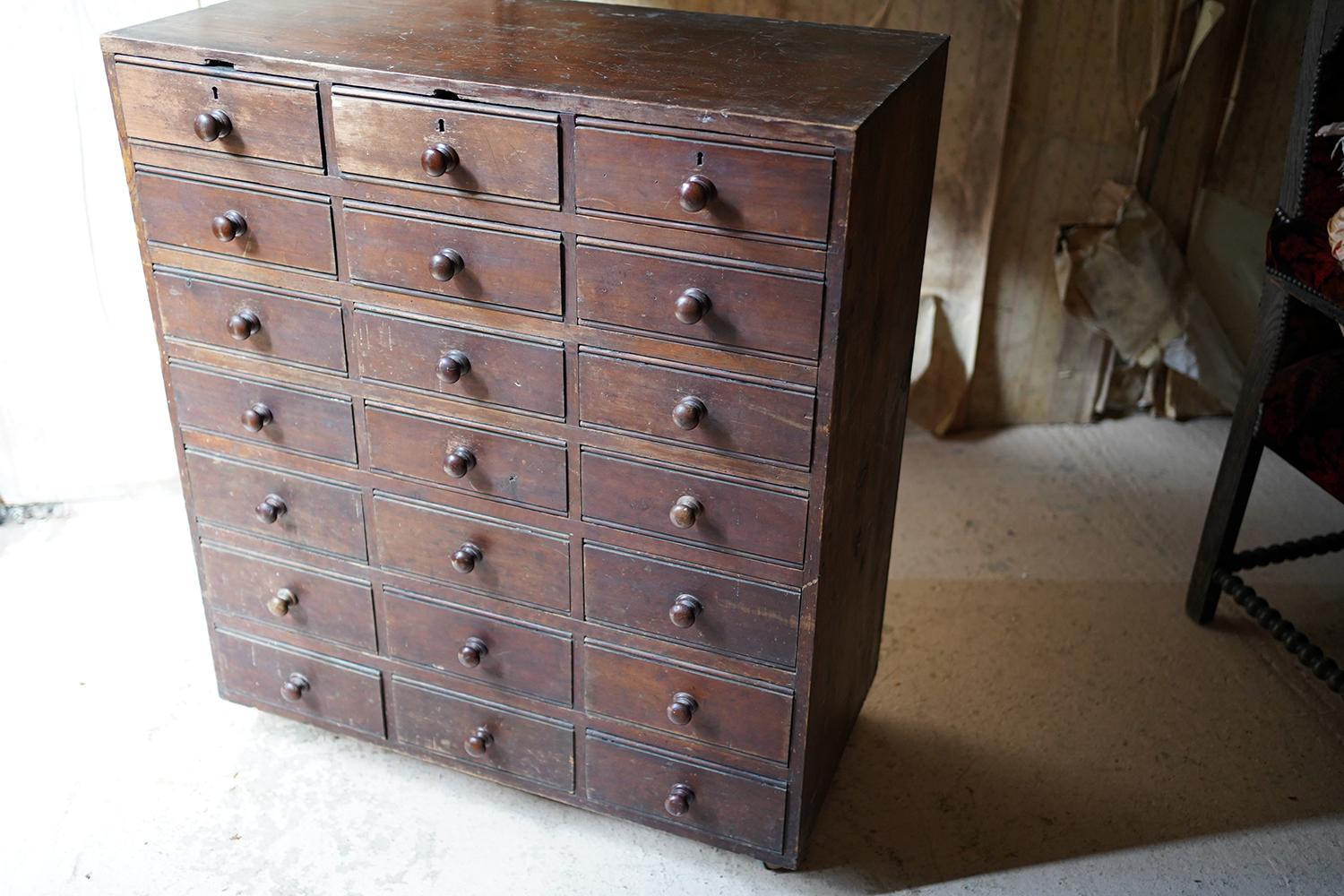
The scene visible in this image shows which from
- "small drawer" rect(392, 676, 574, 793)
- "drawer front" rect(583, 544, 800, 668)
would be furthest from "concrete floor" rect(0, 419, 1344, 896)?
"drawer front" rect(583, 544, 800, 668)

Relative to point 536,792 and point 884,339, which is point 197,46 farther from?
point 536,792

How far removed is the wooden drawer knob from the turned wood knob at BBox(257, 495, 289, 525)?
28 centimetres

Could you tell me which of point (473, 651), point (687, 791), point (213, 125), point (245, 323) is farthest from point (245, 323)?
point (687, 791)

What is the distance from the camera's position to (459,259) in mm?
1829

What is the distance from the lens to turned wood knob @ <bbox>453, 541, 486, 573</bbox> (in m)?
2.04

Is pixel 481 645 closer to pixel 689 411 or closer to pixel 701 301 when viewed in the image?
pixel 689 411

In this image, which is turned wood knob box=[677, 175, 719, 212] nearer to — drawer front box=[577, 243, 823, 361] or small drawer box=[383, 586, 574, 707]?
drawer front box=[577, 243, 823, 361]

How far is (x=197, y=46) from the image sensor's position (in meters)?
1.84

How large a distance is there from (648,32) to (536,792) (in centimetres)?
125

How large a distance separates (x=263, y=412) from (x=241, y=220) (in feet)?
1.03

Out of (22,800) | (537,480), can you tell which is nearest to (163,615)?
(22,800)

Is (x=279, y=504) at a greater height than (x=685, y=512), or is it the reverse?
(x=685, y=512)

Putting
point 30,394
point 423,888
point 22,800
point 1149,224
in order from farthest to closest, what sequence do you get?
point 1149,224, point 30,394, point 22,800, point 423,888

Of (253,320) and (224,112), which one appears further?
(253,320)
